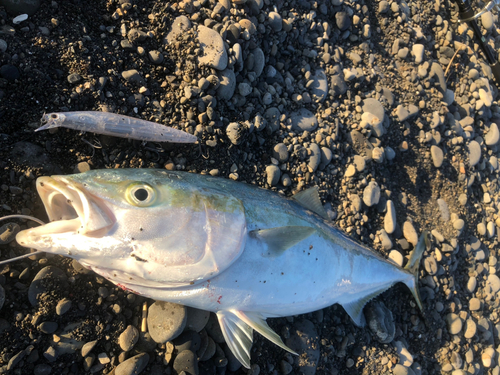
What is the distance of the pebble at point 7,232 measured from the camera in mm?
1974

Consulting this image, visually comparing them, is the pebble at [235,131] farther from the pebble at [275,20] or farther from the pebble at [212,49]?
the pebble at [275,20]

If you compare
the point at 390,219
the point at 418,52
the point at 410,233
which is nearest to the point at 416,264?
the point at 410,233

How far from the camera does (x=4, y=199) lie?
204 centimetres

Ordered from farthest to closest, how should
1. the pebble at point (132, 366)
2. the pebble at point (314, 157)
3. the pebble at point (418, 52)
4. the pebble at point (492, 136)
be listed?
1. the pebble at point (492, 136)
2. the pebble at point (418, 52)
3. the pebble at point (314, 157)
4. the pebble at point (132, 366)

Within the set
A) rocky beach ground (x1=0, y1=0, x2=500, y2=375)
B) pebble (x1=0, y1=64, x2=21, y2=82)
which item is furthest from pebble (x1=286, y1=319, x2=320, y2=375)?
pebble (x1=0, y1=64, x2=21, y2=82)

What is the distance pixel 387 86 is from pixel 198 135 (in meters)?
2.27

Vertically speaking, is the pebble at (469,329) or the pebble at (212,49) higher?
the pebble at (212,49)

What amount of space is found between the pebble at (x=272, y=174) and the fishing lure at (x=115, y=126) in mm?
675

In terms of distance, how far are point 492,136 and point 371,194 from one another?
7.37 ft

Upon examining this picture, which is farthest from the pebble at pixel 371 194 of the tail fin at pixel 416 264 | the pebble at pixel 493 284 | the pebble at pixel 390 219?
the pebble at pixel 493 284

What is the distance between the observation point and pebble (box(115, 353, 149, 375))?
6.63 ft

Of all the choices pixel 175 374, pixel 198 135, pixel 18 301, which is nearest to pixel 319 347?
pixel 175 374

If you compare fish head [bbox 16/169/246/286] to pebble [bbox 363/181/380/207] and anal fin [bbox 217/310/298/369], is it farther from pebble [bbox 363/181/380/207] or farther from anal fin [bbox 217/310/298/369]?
pebble [bbox 363/181/380/207]

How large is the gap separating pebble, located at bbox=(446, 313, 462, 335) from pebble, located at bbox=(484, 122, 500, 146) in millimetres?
2228
